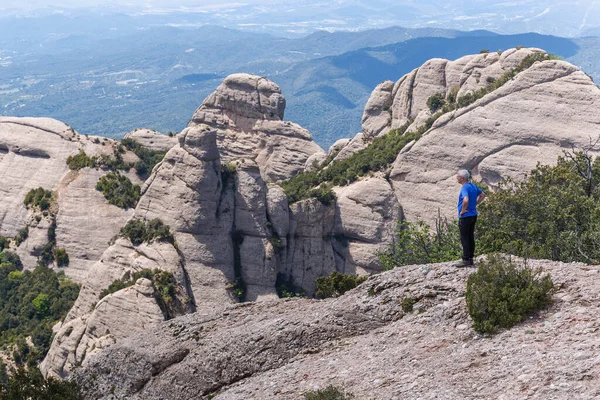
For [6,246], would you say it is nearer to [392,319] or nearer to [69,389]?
[69,389]

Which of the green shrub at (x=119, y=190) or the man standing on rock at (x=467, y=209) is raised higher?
the man standing on rock at (x=467, y=209)

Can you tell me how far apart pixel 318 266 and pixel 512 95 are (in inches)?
688

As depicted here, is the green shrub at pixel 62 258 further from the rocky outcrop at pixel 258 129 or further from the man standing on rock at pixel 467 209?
the man standing on rock at pixel 467 209

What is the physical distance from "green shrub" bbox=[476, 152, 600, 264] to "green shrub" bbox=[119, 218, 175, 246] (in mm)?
19705

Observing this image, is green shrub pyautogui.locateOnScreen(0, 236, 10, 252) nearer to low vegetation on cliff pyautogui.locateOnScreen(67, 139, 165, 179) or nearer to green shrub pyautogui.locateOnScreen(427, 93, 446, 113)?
low vegetation on cliff pyautogui.locateOnScreen(67, 139, 165, 179)

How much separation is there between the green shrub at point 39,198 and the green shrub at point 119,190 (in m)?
3.98

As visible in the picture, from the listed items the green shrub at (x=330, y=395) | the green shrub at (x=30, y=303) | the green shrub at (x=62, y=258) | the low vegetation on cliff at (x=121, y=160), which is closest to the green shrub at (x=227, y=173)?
the green shrub at (x=30, y=303)

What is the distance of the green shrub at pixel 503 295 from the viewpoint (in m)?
14.4

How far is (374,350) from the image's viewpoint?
15875 mm

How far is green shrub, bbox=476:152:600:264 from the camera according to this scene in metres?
23.2

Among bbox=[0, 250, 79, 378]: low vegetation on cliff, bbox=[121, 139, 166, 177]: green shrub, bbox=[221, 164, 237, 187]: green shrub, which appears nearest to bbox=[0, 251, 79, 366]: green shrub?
bbox=[0, 250, 79, 378]: low vegetation on cliff

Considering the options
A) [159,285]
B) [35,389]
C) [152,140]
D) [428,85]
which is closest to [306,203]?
[159,285]

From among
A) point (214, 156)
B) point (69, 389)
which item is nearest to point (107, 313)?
point (214, 156)

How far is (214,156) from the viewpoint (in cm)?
4522
